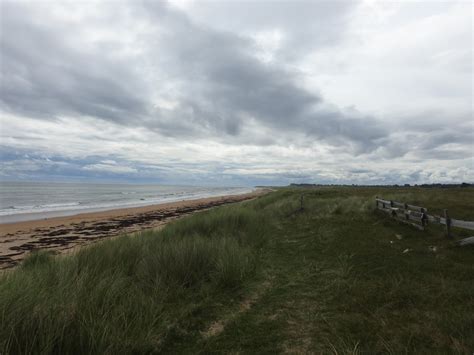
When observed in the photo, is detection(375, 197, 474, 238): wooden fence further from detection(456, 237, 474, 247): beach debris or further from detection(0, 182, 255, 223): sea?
detection(0, 182, 255, 223): sea

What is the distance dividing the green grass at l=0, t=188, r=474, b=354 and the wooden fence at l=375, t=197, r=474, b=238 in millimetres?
667

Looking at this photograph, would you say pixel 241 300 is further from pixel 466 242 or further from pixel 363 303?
pixel 466 242

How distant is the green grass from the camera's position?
10.8 feet

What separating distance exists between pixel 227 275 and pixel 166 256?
160 centimetres

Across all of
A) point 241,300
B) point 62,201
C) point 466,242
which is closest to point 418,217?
point 466,242

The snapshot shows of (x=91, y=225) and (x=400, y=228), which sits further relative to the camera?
(x=91, y=225)

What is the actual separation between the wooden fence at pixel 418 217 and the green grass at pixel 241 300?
2.19 feet

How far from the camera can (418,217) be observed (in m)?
9.66

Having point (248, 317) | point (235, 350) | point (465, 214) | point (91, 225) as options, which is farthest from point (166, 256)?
point (91, 225)

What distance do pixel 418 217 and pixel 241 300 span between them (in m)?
7.93

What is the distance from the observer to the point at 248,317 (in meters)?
4.63

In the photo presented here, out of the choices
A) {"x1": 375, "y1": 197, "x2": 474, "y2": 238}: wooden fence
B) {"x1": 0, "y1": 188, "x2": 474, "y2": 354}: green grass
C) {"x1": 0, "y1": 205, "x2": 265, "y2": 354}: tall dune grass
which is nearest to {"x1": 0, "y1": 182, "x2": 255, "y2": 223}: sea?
{"x1": 0, "y1": 205, "x2": 265, "y2": 354}: tall dune grass

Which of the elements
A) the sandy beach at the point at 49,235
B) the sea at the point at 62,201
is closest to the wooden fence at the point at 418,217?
the sandy beach at the point at 49,235

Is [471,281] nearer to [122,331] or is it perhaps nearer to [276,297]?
[276,297]
